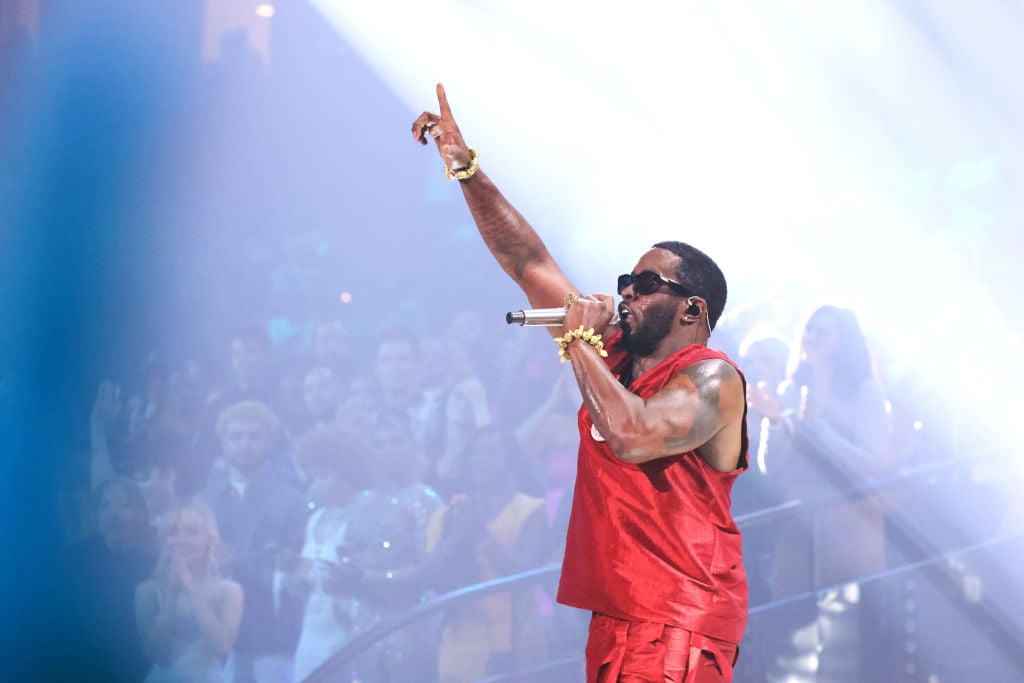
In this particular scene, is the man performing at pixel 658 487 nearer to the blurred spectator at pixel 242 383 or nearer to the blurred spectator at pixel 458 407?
the blurred spectator at pixel 458 407

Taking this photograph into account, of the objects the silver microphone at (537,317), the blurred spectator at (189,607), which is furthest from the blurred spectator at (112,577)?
the silver microphone at (537,317)

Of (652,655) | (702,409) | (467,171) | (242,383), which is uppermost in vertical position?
(467,171)

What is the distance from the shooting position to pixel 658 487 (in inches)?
83.1

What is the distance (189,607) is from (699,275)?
2.60 meters

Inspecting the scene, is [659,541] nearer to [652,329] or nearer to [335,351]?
[652,329]

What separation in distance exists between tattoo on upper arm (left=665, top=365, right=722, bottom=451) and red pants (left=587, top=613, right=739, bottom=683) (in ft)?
1.29

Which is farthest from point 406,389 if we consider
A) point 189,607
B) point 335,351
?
A: point 189,607

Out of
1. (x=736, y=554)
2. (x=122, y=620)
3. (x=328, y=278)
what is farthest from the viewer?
(x=328, y=278)

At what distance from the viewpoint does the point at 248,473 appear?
13.1ft

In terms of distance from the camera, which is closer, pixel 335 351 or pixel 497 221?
pixel 497 221

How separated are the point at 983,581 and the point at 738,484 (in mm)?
1034

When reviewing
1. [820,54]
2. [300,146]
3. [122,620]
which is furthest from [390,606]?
[820,54]

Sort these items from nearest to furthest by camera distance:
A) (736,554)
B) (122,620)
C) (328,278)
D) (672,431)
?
1. (672,431)
2. (736,554)
3. (122,620)
4. (328,278)

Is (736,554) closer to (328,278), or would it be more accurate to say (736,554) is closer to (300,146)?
(328,278)
